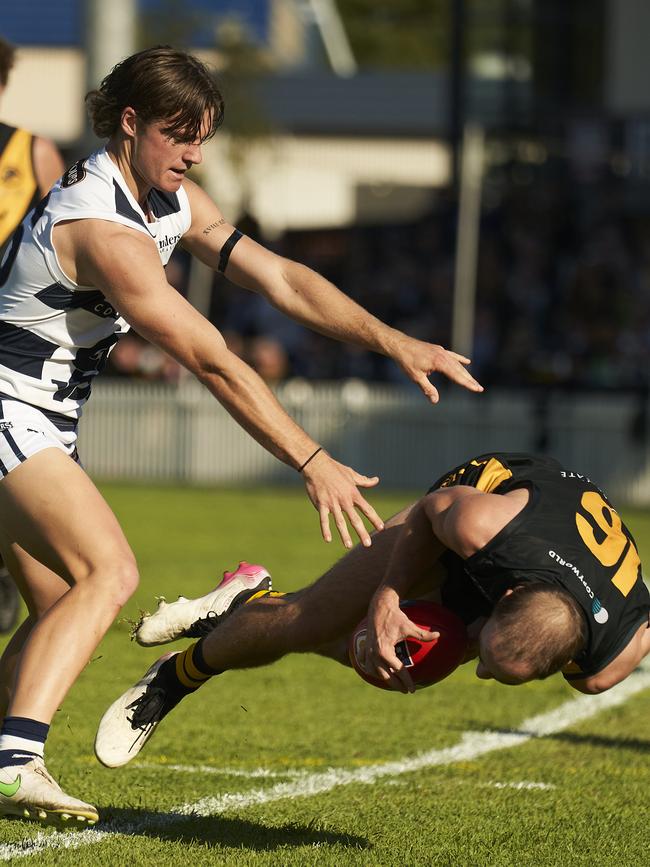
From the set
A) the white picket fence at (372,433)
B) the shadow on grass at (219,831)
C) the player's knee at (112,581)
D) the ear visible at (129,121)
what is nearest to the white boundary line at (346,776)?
the shadow on grass at (219,831)

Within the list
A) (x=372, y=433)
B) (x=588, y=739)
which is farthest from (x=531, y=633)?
(x=372, y=433)

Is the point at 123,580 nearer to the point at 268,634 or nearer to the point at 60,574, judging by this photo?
the point at 60,574

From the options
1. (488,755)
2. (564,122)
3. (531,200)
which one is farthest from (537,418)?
(488,755)

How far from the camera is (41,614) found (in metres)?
5.01

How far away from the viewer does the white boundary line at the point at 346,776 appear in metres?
4.82

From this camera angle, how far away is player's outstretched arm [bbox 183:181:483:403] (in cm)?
529

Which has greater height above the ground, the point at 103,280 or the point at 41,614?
the point at 103,280

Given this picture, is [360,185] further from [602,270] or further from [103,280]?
Answer: [103,280]

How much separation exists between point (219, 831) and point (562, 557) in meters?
1.42

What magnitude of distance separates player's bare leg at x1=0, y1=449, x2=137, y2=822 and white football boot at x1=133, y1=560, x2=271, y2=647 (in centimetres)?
84

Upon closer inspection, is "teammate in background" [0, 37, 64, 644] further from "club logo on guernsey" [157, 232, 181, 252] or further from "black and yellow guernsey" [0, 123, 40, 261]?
"club logo on guernsey" [157, 232, 181, 252]

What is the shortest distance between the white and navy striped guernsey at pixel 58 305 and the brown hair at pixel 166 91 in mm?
199

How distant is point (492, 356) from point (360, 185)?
16.0m

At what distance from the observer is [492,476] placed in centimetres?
500
